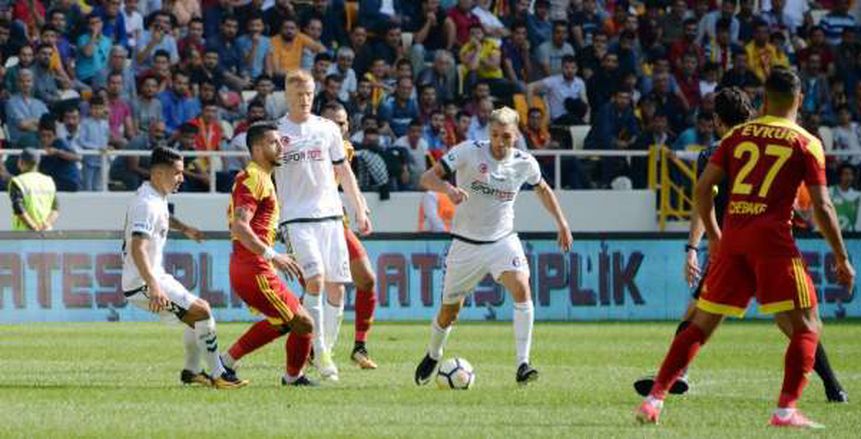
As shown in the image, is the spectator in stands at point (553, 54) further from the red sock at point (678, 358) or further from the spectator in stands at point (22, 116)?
the red sock at point (678, 358)

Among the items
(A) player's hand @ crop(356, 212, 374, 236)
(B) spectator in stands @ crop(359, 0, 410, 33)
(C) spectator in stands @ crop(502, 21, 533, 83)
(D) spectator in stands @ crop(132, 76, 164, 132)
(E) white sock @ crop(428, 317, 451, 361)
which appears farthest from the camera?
(C) spectator in stands @ crop(502, 21, 533, 83)

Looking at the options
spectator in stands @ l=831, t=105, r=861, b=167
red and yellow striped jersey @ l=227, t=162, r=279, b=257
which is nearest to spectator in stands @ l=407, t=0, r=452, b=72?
spectator in stands @ l=831, t=105, r=861, b=167

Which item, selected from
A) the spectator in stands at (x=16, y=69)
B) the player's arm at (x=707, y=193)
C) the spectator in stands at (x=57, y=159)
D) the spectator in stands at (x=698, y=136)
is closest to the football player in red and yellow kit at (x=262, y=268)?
the player's arm at (x=707, y=193)

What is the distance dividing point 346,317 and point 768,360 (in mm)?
8533

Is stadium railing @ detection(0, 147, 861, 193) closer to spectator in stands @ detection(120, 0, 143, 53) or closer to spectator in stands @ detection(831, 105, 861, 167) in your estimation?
spectator in stands @ detection(831, 105, 861, 167)

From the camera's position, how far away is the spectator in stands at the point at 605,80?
101 ft

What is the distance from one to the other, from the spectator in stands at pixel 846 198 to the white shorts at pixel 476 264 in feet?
52.6

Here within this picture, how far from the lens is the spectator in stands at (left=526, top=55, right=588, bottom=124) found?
30.5 meters

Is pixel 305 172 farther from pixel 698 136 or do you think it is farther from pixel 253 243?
pixel 698 136

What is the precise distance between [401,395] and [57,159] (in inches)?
579

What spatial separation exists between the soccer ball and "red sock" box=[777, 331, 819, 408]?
3.39 m

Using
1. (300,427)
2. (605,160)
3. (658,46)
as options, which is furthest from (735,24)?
(300,427)

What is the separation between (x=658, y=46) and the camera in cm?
3203

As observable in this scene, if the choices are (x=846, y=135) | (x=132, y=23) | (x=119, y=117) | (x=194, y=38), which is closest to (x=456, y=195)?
(x=119, y=117)
